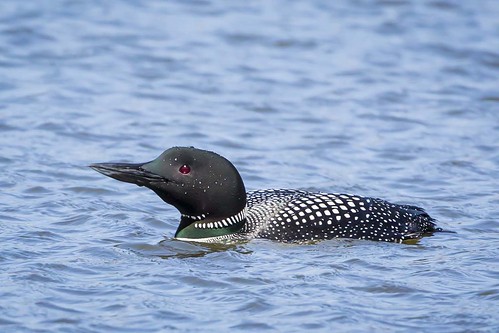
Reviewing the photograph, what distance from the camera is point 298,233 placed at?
22.3ft

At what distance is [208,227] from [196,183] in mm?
312

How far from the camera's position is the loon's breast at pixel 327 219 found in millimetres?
6816

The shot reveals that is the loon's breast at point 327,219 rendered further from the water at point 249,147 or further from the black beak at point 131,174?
the black beak at point 131,174

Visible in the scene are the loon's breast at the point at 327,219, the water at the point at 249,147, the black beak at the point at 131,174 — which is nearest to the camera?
the water at the point at 249,147

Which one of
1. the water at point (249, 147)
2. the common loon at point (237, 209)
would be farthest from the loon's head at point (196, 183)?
the water at point (249, 147)

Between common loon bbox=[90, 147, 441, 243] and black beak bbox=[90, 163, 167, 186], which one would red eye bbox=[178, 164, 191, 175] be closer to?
common loon bbox=[90, 147, 441, 243]

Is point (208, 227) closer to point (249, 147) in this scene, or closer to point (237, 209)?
point (237, 209)

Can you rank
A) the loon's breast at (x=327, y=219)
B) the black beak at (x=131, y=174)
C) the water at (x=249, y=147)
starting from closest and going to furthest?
the water at (x=249, y=147), the black beak at (x=131, y=174), the loon's breast at (x=327, y=219)

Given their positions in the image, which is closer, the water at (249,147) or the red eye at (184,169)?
the water at (249,147)

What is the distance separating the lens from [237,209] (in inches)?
269

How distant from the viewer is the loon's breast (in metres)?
6.82

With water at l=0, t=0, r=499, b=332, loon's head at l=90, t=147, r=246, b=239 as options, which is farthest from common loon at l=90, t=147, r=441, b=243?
water at l=0, t=0, r=499, b=332

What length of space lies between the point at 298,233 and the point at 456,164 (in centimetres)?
248

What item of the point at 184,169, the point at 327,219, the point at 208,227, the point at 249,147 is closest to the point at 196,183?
the point at 184,169
